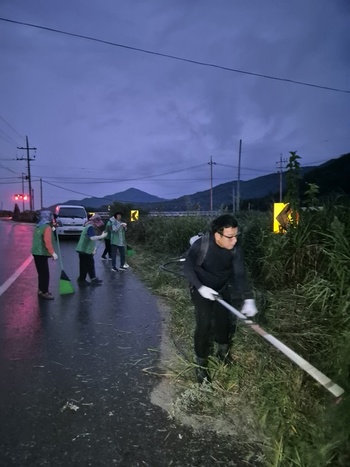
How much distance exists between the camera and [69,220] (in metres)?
18.1

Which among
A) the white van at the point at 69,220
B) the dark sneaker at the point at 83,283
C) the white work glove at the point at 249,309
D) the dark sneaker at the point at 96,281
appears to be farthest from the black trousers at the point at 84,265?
the white van at the point at 69,220

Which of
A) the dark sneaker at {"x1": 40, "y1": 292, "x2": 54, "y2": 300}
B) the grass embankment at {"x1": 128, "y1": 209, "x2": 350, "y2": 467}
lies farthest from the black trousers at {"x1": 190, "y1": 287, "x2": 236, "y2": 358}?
the dark sneaker at {"x1": 40, "y1": 292, "x2": 54, "y2": 300}

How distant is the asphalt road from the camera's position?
2.40 meters

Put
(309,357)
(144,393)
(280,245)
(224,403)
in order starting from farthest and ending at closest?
(280,245) < (309,357) < (144,393) < (224,403)

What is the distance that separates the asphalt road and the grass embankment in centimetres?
32

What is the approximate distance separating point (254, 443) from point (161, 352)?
1.77 m

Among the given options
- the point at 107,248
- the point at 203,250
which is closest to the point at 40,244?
the point at 203,250

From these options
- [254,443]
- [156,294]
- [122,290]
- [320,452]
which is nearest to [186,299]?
[156,294]

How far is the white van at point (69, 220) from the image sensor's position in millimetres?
Result: 17858

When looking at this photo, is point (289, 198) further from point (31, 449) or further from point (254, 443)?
point (31, 449)

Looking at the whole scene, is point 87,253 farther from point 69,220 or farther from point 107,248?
point 69,220

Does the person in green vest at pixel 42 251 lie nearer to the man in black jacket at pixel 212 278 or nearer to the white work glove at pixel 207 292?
the man in black jacket at pixel 212 278

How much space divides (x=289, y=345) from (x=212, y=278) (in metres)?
1.37

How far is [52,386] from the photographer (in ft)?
10.8
